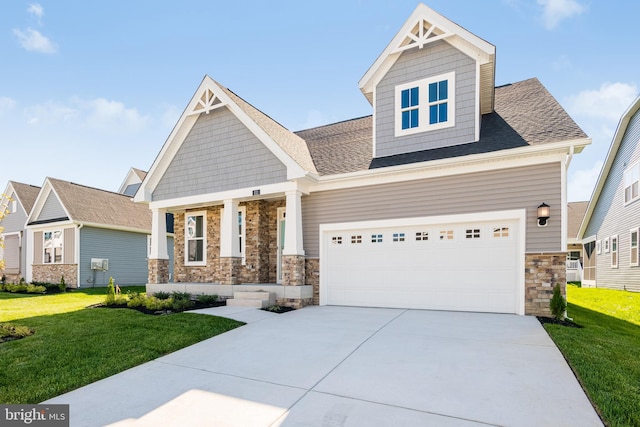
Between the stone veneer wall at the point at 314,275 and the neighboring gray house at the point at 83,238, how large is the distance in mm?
13614

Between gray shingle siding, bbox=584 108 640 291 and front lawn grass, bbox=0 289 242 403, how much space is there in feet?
54.5

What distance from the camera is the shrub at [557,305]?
691 centimetres

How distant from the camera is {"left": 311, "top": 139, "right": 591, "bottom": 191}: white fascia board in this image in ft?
24.5

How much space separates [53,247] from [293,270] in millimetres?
16284

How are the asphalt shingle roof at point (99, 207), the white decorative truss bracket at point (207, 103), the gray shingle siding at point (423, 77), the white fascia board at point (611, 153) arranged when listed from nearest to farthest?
the gray shingle siding at point (423, 77), the white decorative truss bracket at point (207, 103), the white fascia board at point (611, 153), the asphalt shingle roof at point (99, 207)

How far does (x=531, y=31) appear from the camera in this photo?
373 inches

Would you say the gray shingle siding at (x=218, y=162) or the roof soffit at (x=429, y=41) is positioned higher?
the roof soffit at (x=429, y=41)

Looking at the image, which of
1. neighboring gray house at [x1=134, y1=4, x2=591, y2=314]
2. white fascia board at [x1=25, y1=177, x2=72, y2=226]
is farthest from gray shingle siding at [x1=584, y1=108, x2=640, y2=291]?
white fascia board at [x1=25, y1=177, x2=72, y2=226]

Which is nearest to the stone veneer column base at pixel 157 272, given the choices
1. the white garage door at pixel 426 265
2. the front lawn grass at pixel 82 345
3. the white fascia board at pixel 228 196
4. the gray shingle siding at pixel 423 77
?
the white fascia board at pixel 228 196

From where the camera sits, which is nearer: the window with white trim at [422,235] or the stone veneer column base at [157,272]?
the window with white trim at [422,235]

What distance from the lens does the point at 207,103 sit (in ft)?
36.3

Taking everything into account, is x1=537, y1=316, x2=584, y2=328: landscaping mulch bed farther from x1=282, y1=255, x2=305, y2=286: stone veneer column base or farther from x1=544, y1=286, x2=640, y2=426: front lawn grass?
x1=282, y1=255, x2=305, y2=286: stone veneer column base

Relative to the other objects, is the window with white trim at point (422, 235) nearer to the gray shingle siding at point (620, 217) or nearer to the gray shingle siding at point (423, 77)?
the gray shingle siding at point (423, 77)

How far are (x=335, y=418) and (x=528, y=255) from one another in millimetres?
6530
